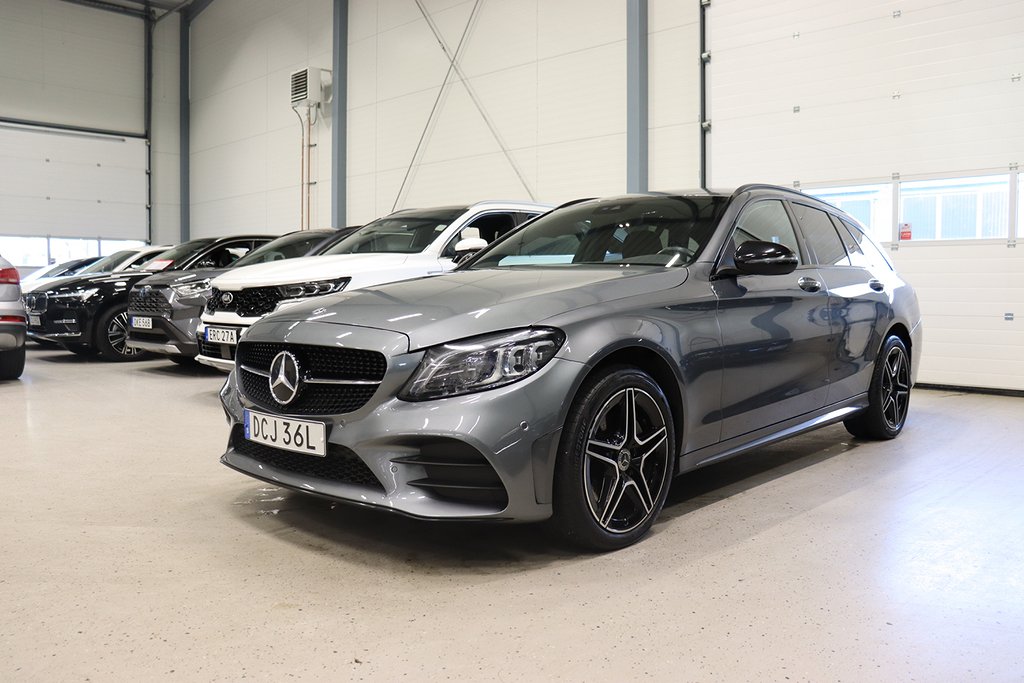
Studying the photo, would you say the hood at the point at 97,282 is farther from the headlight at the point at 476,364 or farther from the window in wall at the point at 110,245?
the window in wall at the point at 110,245

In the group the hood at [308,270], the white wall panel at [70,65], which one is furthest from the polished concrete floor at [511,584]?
the white wall panel at [70,65]

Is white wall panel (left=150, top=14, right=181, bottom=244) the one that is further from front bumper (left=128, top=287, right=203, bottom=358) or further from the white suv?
the white suv

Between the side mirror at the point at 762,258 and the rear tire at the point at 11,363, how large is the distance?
637 cm

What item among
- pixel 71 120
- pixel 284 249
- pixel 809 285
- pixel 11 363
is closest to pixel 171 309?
pixel 284 249

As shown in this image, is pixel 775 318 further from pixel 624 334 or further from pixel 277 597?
pixel 277 597

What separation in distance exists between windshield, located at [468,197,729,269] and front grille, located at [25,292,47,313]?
6.91 m

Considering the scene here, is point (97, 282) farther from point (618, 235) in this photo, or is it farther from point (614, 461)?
point (614, 461)

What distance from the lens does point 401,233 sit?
6516 mm

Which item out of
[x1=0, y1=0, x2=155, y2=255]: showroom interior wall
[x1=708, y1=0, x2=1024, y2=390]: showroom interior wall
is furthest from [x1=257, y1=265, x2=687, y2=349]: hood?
[x1=0, y1=0, x2=155, y2=255]: showroom interior wall

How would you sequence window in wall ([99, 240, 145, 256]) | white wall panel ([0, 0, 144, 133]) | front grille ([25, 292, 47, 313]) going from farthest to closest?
window in wall ([99, 240, 145, 256])
white wall panel ([0, 0, 144, 133])
front grille ([25, 292, 47, 313])

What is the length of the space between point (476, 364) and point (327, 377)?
527mm

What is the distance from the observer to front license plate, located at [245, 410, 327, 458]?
9.00ft

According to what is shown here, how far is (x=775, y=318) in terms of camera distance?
3.59m

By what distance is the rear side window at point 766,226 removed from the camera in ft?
11.9
